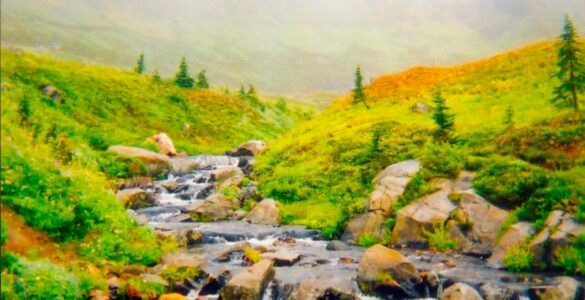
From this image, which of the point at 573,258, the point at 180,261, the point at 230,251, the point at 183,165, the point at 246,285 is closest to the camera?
the point at 246,285

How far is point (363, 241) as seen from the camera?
72.4 feet

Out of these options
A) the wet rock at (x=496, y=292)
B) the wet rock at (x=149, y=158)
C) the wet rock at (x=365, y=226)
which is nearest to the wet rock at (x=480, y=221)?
the wet rock at (x=365, y=226)

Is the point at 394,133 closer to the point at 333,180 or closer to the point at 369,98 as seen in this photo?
the point at 333,180

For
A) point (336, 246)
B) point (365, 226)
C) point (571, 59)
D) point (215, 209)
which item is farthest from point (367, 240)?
point (571, 59)

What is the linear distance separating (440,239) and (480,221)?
1817 mm

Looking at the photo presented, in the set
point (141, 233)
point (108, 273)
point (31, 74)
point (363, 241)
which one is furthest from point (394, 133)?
point (31, 74)

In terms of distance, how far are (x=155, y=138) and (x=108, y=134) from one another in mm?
4955

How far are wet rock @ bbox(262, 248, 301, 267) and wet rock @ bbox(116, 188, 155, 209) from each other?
12.9m

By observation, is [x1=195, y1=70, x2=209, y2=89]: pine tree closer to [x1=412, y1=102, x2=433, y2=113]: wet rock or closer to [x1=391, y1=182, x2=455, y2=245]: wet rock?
[x1=412, y1=102, x2=433, y2=113]: wet rock

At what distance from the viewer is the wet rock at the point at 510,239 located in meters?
18.0

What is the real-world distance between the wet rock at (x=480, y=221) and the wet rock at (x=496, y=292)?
172 inches

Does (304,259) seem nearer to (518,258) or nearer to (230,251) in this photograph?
(230,251)

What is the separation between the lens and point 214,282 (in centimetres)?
1580

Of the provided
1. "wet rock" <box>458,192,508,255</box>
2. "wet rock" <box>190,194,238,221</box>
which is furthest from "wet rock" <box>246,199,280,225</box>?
"wet rock" <box>458,192,508,255</box>
